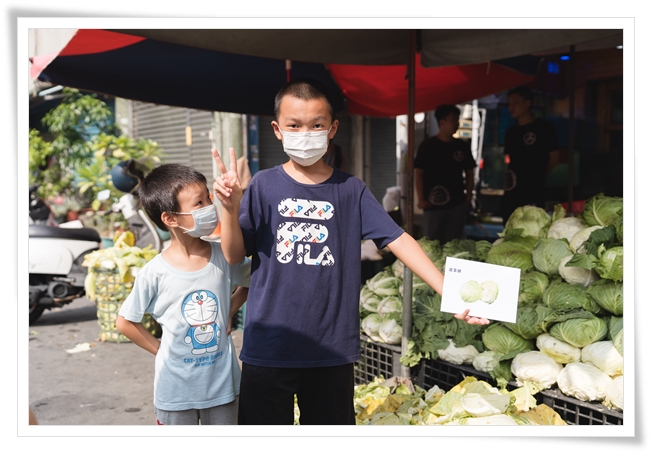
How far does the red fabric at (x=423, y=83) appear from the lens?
271 inches

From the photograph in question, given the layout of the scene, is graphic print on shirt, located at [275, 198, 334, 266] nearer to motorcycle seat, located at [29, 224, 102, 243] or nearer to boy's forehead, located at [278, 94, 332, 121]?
boy's forehead, located at [278, 94, 332, 121]

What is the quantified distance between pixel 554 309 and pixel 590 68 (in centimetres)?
639

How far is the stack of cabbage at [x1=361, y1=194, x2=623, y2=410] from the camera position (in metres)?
3.15

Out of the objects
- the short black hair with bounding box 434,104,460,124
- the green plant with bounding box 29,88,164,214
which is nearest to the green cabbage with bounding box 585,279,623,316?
the short black hair with bounding box 434,104,460,124

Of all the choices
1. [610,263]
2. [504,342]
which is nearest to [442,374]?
[504,342]

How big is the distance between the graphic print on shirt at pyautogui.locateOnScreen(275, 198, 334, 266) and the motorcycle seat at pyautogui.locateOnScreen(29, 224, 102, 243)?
18.6ft

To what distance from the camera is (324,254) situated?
234 centimetres

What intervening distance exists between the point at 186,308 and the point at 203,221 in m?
0.37

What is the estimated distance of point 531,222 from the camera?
427 cm

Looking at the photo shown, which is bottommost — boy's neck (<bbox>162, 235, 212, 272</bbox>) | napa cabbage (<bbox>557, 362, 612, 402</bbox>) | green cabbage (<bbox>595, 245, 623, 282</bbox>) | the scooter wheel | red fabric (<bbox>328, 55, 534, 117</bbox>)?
the scooter wheel

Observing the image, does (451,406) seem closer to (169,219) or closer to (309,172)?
(309,172)

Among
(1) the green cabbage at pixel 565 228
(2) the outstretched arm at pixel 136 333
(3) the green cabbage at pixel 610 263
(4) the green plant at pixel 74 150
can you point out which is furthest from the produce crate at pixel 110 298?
(4) the green plant at pixel 74 150
